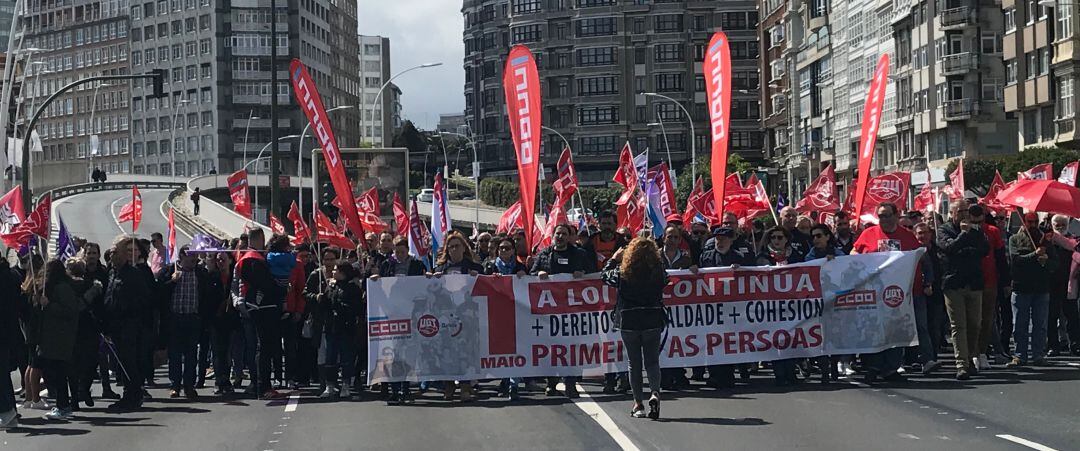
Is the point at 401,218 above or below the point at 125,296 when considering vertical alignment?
above

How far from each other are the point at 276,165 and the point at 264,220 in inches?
2917

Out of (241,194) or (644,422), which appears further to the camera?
(241,194)

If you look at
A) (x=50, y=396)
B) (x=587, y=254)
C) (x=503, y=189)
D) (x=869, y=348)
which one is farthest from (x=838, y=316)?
(x=503, y=189)

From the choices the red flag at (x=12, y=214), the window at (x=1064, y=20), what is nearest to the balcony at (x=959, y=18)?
the window at (x=1064, y=20)

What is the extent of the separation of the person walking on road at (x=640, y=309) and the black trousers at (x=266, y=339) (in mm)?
4574

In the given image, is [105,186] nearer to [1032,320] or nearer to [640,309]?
[1032,320]

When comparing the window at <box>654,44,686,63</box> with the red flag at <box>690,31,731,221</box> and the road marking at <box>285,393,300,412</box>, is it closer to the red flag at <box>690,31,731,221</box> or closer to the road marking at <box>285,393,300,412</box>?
the red flag at <box>690,31,731,221</box>

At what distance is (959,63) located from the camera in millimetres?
75375

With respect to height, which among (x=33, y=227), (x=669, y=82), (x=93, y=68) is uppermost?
(x=93, y=68)

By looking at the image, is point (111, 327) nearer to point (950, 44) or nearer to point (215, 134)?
point (950, 44)

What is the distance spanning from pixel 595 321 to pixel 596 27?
127833mm

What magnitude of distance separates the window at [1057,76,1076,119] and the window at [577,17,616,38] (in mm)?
81826

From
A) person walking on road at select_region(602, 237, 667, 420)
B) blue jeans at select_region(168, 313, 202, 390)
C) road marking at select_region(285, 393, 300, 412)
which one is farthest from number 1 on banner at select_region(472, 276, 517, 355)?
blue jeans at select_region(168, 313, 202, 390)

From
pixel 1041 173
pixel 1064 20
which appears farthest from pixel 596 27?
pixel 1041 173
